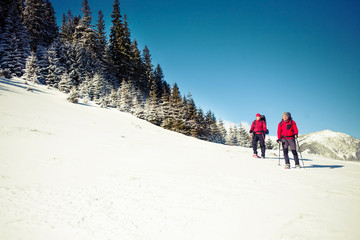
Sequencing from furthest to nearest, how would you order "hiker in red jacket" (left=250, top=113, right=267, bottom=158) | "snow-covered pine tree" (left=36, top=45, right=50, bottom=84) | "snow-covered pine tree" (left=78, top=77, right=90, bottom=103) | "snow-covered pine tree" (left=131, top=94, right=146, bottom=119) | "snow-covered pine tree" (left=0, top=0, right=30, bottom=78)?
1. "snow-covered pine tree" (left=131, top=94, right=146, bottom=119)
2. "snow-covered pine tree" (left=78, top=77, right=90, bottom=103)
3. "snow-covered pine tree" (left=36, top=45, right=50, bottom=84)
4. "snow-covered pine tree" (left=0, top=0, right=30, bottom=78)
5. "hiker in red jacket" (left=250, top=113, right=267, bottom=158)

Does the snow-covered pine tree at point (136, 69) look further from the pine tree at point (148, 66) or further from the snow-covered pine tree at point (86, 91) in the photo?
the snow-covered pine tree at point (86, 91)

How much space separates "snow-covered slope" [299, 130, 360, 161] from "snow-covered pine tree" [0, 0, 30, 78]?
147650mm

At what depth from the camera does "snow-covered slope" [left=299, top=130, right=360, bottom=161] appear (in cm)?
11536

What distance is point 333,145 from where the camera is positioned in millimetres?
124125

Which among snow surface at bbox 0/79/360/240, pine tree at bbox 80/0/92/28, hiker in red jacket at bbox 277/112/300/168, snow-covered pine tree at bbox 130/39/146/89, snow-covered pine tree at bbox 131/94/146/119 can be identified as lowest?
snow surface at bbox 0/79/360/240

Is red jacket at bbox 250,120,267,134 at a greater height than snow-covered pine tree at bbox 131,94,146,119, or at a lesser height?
lesser

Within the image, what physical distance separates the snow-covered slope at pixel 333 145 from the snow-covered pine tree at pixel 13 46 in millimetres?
147650

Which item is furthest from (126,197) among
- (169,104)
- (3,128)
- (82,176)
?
(169,104)

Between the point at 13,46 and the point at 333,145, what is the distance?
173 metres

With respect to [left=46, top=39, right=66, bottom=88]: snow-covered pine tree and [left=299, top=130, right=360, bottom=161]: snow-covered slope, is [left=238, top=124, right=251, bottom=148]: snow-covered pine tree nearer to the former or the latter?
[left=46, top=39, right=66, bottom=88]: snow-covered pine tree

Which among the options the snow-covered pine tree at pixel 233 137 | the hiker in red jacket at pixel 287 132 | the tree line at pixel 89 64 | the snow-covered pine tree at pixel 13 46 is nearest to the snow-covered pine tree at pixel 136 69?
the tree line at pixel 89 64

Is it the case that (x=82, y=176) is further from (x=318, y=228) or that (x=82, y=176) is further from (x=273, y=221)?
(x=318, y=228)

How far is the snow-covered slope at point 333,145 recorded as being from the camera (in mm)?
115363

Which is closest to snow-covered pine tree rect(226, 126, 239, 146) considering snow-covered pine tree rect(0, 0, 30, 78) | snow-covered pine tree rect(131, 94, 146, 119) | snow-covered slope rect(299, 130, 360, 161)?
snow-covered pine tree rect(131, 94, 146, 119)
